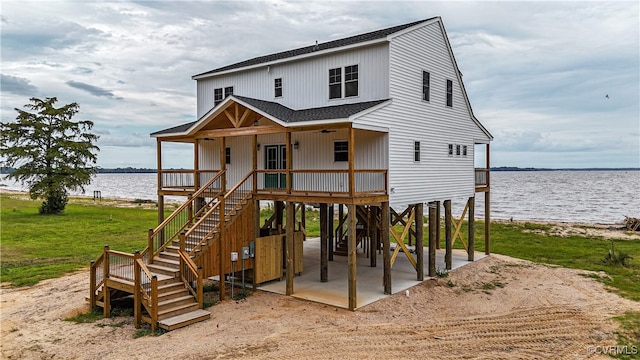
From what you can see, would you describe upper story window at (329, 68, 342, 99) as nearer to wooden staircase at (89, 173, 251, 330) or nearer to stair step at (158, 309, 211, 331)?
wooden staircase at (89, 173, 251, 330)

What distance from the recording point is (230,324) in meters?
12.6

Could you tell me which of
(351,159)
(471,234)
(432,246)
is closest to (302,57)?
(351,159)

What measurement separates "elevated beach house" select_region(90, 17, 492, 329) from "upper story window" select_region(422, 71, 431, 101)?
0.04 meters

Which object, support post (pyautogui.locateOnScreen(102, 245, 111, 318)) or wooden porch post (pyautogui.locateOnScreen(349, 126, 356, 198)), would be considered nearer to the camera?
support post (pyautogui.locateOnScreen(102, 245, 111, 318))

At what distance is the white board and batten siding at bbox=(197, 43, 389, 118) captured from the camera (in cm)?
1639

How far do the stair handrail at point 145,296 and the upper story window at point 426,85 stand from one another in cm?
1228

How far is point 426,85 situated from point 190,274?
11.8 m

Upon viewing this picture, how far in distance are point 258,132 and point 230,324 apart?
6950mm

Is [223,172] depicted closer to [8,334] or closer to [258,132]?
[258,132]

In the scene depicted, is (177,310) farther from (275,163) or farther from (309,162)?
(275,163)

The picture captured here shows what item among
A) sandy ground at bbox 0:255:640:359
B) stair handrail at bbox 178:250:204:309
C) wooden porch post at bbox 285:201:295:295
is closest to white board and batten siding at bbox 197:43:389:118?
wooden porch post at bbox 285:201:295:295

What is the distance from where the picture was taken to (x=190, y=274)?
1399 cm

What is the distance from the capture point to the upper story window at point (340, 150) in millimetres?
16969

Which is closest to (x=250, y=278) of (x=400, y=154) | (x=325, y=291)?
(x=325, y=291)
